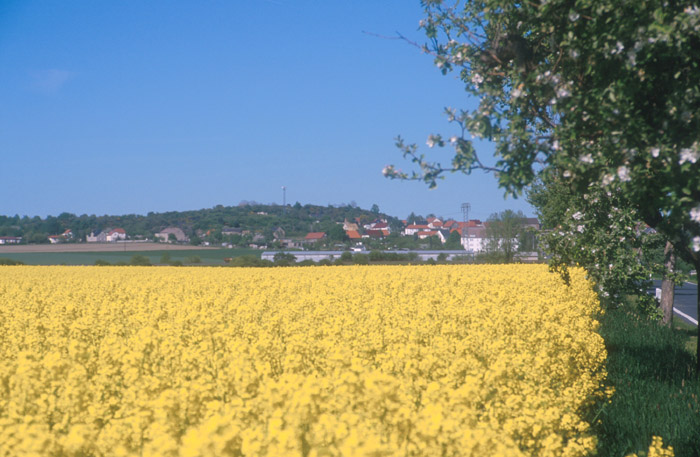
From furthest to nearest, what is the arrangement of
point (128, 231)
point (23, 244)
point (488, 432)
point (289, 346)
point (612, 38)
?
point (128, 231), point (23, 244), point (289, 346), point (612, 38), point (488, 432)

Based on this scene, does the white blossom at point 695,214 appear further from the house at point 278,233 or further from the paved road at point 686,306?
the house at point 278,233

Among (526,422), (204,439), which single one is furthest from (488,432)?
(204,439)

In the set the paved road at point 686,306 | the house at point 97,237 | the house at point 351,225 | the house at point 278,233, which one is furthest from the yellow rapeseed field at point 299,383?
the house at point 351,225

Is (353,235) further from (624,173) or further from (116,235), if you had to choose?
(624,173)

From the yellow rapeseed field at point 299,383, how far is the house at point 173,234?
322 ft

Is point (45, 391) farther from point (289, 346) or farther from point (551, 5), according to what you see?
point (551, 5)

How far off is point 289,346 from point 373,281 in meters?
13.2

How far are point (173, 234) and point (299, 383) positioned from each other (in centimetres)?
11116

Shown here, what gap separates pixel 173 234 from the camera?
111625mm

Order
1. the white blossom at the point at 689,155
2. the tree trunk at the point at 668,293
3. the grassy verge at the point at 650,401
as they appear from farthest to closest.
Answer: the tree trunk at the point at 668,293 → the grassy verge at the point at 650,401 → the white blossom at the point at 689,155

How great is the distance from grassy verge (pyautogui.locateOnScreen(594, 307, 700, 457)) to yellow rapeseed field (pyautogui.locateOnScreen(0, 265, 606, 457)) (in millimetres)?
560

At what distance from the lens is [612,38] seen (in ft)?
18.1

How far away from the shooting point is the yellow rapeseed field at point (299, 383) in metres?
4.23

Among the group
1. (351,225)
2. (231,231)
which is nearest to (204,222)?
(231,231)
